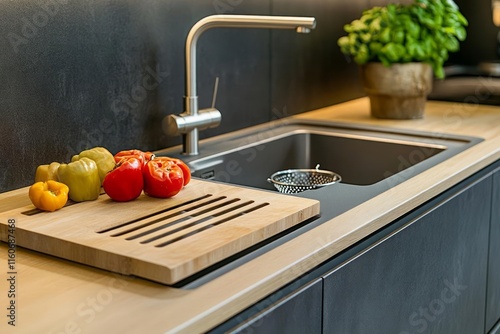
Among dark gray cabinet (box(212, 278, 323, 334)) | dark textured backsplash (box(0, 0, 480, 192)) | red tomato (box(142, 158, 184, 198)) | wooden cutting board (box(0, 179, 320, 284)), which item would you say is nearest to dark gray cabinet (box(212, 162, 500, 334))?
dark gray cabinet (box(212, 278, 323, 334))

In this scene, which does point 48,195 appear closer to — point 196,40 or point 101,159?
point 101,159

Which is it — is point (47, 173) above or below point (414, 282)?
above

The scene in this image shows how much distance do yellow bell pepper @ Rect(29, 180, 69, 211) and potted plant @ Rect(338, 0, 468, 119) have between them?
50.8 inches

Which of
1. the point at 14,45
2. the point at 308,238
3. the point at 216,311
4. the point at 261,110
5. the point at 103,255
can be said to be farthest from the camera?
the point at 261,110

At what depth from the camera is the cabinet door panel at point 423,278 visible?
1.41 metres

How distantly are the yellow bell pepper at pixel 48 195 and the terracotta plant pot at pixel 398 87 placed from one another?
1290 mm

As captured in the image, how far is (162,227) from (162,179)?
0.51 ft

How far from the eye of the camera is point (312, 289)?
127 centimetres

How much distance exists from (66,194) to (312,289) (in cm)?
49

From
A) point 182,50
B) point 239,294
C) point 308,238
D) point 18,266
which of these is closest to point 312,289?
point 308,238

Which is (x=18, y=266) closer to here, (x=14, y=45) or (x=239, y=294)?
(x=239, y=294)

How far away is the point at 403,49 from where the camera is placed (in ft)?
7.82

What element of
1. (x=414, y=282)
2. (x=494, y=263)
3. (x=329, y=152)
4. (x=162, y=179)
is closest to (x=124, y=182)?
(x=162, y=179)

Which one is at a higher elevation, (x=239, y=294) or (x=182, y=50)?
(x=182, y=50)
